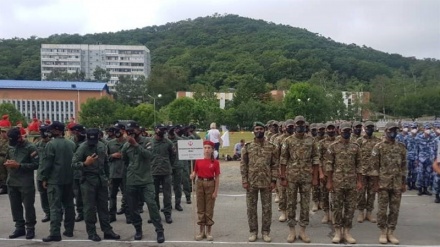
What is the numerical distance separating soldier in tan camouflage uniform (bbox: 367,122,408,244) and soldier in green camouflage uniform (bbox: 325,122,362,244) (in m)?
0.36

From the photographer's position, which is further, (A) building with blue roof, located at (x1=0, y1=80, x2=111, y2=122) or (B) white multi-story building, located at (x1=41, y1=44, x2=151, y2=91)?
(B) white multi-story building, located at (x1=41, y1=44, x2=151, y2=91)

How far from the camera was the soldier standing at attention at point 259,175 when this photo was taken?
8.33m

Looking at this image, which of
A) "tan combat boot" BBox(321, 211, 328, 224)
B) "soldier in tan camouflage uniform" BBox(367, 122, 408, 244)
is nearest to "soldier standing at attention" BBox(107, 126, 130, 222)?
"tan combat boot" BBox(321, 211, 328, 224)

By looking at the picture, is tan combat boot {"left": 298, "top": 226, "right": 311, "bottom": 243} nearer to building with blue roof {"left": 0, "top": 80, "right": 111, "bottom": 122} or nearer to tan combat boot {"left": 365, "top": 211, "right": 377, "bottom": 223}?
tan combat boot {"left": 365, "top": 211, "right": 377, "bottom": 223}

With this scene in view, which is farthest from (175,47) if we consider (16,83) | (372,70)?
(16,83)

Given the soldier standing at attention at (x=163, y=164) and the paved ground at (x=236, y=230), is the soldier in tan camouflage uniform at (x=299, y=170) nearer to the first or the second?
the paved ground at (x=236, y=230)

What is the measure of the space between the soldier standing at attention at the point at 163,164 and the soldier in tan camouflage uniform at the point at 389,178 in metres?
4.28

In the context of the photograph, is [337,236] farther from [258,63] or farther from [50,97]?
[258,63]

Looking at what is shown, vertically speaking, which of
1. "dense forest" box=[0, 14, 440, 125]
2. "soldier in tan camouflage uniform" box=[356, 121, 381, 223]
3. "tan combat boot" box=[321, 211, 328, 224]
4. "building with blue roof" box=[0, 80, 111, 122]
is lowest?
"tan combat boot" box=[321, 211, 328, 224]

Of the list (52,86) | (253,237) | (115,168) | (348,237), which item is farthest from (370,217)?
(52,86)

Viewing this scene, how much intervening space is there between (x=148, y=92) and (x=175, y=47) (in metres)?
52.4

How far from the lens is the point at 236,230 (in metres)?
9.37

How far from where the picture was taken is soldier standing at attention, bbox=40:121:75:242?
28.2ft

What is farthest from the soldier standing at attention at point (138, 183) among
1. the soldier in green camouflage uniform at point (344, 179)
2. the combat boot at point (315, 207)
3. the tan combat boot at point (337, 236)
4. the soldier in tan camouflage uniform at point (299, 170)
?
the combat boot at point (315, 207)
